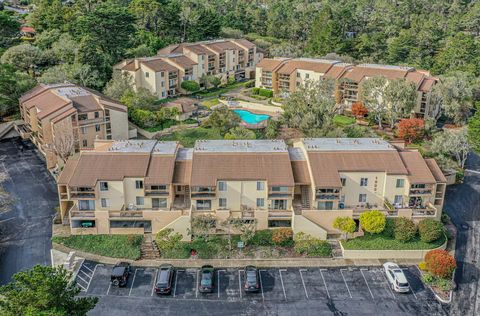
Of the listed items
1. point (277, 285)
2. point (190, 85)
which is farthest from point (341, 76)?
point (277, 285)

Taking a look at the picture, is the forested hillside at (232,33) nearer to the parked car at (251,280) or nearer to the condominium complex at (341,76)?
the condominium complex at (341,76)

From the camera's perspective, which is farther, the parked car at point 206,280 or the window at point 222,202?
the window at point 222,202

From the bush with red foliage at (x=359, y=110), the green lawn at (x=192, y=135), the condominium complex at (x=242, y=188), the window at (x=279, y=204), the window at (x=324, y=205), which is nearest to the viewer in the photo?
the condominium complex at (x=242, y=188)

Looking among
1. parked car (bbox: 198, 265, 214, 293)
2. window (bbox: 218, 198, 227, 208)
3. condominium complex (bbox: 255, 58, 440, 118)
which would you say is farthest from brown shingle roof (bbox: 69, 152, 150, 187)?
condominium complex (bbox: 255, 58, 440, 118)

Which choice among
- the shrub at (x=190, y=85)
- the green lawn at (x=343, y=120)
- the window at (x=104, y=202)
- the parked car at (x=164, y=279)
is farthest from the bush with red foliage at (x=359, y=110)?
the parked car at (x=164, y=279)

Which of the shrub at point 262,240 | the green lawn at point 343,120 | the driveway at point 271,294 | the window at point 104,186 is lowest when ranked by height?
the driveway at point 271,294

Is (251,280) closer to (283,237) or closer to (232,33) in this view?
(283,237)

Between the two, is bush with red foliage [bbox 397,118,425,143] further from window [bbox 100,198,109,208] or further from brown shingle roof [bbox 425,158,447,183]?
window [bbox 100,198,109,208]
